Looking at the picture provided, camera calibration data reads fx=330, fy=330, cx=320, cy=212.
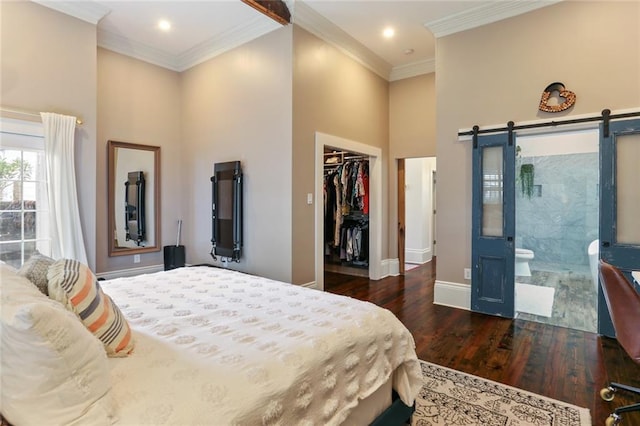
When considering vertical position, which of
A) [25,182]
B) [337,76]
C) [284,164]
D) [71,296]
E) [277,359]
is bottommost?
[277,359]

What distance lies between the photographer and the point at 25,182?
3.30 meters

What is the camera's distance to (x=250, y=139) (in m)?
4.10

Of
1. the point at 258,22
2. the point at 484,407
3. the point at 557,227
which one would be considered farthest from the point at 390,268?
the point at 258,22

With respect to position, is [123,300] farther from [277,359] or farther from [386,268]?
[386,268]

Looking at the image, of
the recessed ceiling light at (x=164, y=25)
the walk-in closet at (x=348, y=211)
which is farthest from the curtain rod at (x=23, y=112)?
the walk-in closet at (x=348, y=211)

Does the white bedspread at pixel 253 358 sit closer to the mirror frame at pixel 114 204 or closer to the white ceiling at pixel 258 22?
the mirror frame at pixel 114 204

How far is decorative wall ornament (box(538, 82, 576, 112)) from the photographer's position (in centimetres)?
327

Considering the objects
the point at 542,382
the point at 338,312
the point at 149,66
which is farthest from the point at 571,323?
the point at 149,66

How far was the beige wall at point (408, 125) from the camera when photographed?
16.6 ft

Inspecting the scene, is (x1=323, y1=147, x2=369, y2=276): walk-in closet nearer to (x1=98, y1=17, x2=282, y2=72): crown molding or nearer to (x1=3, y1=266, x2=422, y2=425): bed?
(x1=98, y1=17, x2=282, y2=72): crown molding

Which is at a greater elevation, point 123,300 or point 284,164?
point 284,164

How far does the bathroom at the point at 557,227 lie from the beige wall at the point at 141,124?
4568 mm

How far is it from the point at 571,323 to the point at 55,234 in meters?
5.36

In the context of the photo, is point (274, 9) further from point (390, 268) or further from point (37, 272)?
point (390, 268)
